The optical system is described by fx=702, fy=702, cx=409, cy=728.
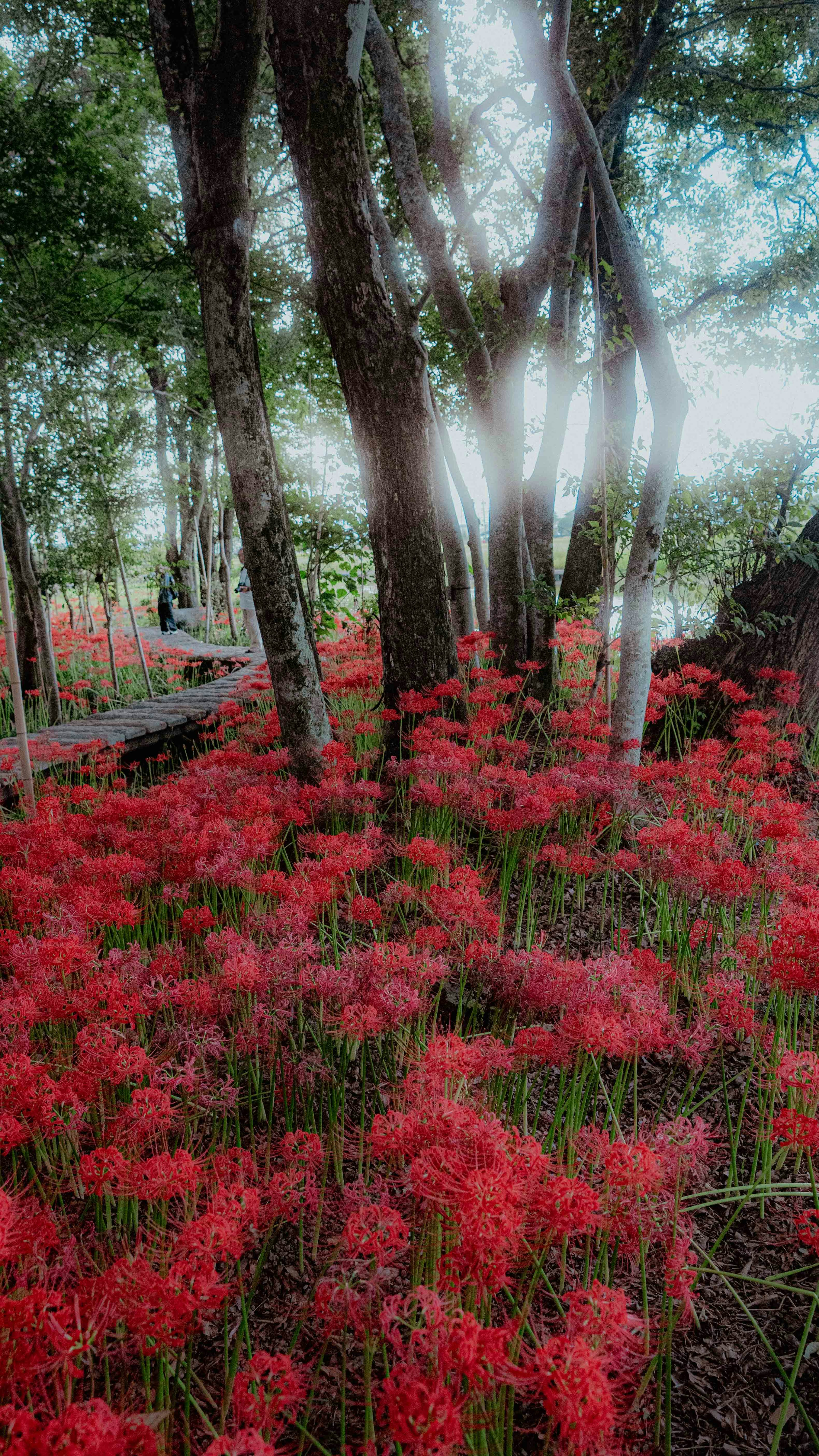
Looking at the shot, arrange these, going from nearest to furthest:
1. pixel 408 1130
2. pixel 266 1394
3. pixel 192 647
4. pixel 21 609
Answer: pixel 266 1394 → pixel 408 1130 → pixel 21 609 → pixel 192 647

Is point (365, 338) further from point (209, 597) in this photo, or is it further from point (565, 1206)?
point (209, 597)

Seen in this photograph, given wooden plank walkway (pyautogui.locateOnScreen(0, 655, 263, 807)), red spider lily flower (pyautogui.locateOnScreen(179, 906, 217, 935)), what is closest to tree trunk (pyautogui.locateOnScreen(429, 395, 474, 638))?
wooden plank walkway (pyautogui.locateOnScreen(0, 655, 263, 807))

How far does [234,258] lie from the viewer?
409cm

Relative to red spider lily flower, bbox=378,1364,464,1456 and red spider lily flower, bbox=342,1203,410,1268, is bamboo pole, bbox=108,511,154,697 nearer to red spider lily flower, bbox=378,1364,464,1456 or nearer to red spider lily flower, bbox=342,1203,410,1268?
red spider lily flower, bbox=342,1203,410,1268

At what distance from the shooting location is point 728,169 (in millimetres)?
7578

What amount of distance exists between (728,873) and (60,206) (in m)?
8.35

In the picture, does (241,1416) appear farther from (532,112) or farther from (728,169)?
(728,169)

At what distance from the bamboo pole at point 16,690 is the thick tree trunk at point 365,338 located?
2.30 meters

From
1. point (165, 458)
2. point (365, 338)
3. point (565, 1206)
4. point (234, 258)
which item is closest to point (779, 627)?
point (365, 338)

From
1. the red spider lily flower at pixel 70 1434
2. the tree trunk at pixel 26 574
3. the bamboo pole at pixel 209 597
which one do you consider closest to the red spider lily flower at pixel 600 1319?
the red spider lily flower at pixel 70 1434

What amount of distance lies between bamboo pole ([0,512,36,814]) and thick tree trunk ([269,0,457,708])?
2.30 meters

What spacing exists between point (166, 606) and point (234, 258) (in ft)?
45.5

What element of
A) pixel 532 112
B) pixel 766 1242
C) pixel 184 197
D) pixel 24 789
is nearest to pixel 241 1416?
pixel 766 1242

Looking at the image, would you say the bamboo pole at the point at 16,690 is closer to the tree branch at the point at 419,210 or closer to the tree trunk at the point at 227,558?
the tree branch at the point at 419,210
